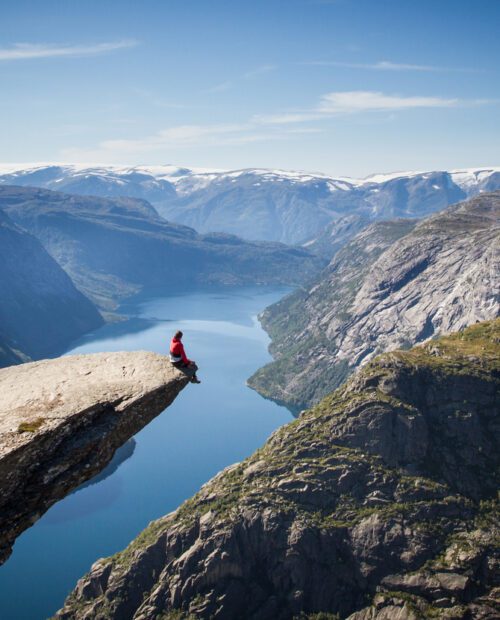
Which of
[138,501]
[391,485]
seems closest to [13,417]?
[391,485]

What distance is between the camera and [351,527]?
109625 millimetres

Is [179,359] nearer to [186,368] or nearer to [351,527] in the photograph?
[186,368]

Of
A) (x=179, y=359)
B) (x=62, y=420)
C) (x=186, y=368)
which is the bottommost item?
(x=62, y=420)

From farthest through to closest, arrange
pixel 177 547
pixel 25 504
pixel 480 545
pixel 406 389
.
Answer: pixel 406 389 < pixel 177 547 < pixel 480 545 < pixel 25 504

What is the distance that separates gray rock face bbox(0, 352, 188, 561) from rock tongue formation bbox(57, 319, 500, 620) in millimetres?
89496

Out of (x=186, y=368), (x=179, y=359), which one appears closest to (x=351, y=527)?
(x=186, y=368)

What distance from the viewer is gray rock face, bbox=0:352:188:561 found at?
2097 centimetres

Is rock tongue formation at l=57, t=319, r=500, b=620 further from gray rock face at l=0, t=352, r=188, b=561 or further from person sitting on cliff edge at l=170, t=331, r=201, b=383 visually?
gray rock face at l=0, t=352, r=188, b=561

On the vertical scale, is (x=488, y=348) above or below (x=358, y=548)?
above

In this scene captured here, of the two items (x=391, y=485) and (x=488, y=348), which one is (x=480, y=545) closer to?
(x=391, y=485)

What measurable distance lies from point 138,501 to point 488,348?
121m

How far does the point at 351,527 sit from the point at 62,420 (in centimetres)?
10043

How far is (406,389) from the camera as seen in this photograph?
133 m

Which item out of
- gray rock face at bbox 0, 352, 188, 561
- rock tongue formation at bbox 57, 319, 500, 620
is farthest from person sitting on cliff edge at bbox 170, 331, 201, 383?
rock tongue formation at bbox 57, 319, 500, 620
